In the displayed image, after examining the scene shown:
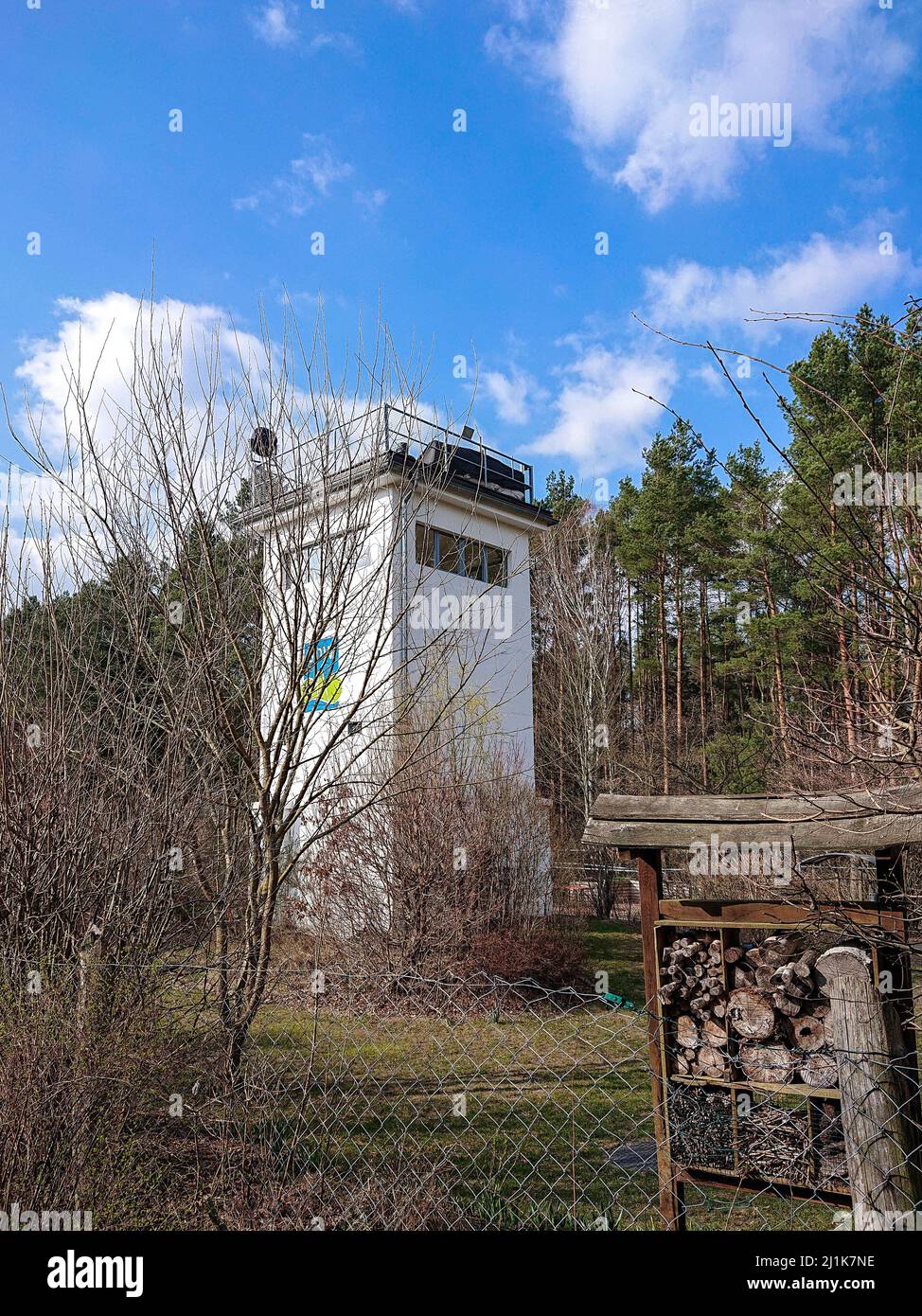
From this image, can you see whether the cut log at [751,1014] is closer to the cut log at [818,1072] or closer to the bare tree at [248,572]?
the cut log at [818,1072]

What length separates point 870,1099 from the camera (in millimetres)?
2600

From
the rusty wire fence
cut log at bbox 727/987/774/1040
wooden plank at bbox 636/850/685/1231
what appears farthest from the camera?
cut log at bbox 727/987/774/1040

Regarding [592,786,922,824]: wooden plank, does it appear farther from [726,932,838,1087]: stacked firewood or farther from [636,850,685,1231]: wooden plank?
[726,932,838,1087]: stacked firewood

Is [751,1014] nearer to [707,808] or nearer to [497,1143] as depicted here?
[707,808]

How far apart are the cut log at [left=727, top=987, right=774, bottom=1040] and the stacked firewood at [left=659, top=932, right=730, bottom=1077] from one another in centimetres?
11

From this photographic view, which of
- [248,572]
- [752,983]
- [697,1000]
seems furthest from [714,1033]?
[248,572]

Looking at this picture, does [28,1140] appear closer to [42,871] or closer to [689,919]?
[42,871]

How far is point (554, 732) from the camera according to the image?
2816cm

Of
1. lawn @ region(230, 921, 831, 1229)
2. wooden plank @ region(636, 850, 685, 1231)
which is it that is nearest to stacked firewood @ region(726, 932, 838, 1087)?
wooden plank @ region(636, 850, 685, 1231)

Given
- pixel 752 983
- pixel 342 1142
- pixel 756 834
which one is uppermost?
pixel 756 834

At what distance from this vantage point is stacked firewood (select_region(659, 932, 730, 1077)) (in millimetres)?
5242

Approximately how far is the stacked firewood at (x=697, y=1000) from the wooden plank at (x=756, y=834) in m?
0.92

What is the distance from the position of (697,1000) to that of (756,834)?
1.54 meters
